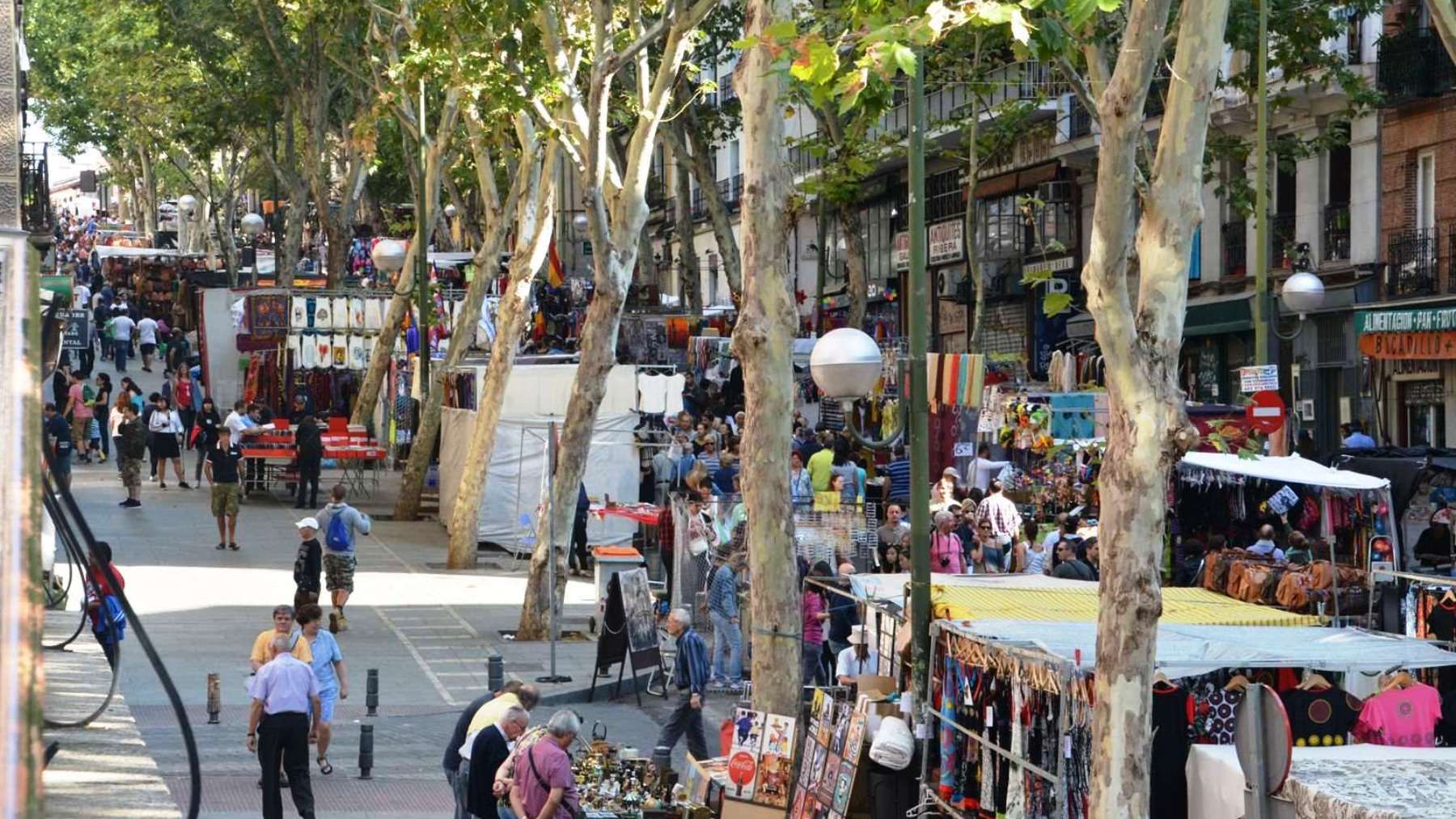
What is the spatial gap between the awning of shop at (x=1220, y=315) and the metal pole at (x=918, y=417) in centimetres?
2164

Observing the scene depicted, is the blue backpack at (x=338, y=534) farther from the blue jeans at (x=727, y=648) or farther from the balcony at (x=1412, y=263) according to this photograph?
the balcony at (x=1412, y=263)

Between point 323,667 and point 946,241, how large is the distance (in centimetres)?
3251

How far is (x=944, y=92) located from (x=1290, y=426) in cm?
1400

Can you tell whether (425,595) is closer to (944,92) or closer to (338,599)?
(338,599)

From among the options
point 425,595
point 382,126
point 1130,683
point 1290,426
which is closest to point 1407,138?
point 1290,426

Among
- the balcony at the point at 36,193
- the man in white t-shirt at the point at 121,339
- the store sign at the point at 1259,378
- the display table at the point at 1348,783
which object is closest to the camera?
the display table at the point at 1348,783

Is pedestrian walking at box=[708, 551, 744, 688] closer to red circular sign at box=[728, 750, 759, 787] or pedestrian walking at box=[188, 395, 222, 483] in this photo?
red circular sign at box=[728, 750, 759, 787]

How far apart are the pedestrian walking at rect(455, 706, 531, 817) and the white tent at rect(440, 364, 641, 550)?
15.1 metres

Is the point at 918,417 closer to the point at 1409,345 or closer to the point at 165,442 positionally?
the point at 1409,345

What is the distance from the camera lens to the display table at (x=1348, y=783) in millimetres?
8352

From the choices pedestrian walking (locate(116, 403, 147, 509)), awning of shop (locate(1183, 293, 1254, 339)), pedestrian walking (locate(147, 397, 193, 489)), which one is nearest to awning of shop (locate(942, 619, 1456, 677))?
pedestrian walking (locate(116, 403, 147, 509))

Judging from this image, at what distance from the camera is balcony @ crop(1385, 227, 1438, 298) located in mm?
30656

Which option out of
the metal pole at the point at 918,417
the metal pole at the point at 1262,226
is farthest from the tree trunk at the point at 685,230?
the metal pole at the point at 918,417

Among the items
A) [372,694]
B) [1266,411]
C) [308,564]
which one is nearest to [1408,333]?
[1266,411]
